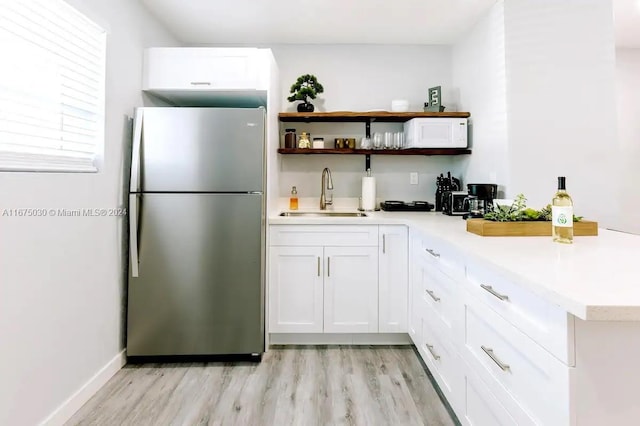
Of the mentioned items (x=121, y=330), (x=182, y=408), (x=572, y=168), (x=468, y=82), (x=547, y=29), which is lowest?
(x=182, y=408)

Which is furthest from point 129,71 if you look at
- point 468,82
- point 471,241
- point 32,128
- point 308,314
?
point 468,82

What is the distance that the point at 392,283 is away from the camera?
255cm

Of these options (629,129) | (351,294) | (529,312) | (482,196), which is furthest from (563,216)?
(629,129)

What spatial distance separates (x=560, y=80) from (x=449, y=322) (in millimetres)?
1965

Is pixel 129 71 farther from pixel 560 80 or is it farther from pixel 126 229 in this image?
pixel 560 80

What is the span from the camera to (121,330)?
7.49ft

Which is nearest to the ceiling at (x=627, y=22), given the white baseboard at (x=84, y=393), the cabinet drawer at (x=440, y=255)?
the cabinet drawer at (x=440, y=255)

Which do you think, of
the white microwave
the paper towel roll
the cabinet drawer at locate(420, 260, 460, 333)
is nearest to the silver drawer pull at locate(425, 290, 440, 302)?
the cabinet drawer at locate(420, 260, 460, 333)

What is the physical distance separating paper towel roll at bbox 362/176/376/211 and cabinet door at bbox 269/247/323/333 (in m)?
0.83

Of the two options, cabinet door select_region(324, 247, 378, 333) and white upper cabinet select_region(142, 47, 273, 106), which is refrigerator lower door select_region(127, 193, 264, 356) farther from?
white upper cabinet select_region(142, 47, 273, 106)

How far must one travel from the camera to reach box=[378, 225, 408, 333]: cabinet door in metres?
2.54

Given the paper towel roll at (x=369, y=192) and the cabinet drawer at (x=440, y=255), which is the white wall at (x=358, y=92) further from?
the cabinet drawer at (x=440, y=255)

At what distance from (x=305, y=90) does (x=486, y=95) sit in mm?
1429

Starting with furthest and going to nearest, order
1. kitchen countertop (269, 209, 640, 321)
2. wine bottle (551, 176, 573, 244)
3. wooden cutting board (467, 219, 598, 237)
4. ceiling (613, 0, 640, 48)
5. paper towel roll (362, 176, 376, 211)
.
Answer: paper towel roll (362, 176, 376, 211) < ceiling (613, 0, 640, 48) < wooden cutting board (467, 219, 598, 237) < wine bottle (551, 176, 573, 244) < kitchen countertop (269, 209, 640, 321)
